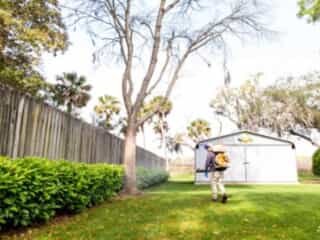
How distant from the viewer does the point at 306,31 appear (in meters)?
12.8

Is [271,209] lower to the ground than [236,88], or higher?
lower

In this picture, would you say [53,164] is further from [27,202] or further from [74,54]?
[74,54]

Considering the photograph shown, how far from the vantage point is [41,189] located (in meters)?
3.93

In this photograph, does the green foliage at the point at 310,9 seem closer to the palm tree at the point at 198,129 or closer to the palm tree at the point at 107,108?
the palm tree at the point at 107,108

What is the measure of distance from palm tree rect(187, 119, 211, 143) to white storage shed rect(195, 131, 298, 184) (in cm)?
1499

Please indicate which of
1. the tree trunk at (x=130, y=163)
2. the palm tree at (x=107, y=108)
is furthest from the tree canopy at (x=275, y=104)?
the tree trunk at (x=130, y=163)

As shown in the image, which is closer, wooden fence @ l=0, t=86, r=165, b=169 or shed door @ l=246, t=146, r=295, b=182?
wooden fence @ l=0, t=86, r=165, b=169

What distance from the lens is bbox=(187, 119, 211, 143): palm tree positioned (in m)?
31.4

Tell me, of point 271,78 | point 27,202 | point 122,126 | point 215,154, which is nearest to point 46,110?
point 27,202

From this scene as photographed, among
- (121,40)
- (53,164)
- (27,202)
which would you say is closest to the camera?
(27,202)

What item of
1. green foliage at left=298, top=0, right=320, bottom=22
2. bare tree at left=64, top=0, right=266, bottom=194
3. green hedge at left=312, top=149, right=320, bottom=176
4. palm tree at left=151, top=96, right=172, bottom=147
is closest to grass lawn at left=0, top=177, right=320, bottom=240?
bare tree at left=64, top=0, right=266, bottom=194

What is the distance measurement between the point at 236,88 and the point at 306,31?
15449 millimetres

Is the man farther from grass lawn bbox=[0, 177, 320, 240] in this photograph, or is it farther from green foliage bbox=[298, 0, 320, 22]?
green foliage bbox=[298, 0, 320, 22]

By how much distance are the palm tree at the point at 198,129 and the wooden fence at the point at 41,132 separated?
78.4 ft
